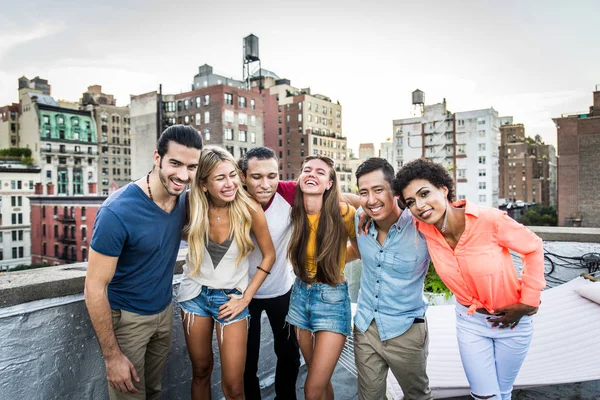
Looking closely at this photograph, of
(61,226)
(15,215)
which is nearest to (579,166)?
(61,226)

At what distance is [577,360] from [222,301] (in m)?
2.75

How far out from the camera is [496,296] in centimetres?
238

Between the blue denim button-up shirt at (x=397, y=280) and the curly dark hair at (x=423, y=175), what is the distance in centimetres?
29

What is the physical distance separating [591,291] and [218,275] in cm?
326

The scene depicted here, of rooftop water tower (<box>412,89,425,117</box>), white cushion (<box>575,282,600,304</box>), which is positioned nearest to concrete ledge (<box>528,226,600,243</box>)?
white cushion (<box>575,282,600,304</box>)

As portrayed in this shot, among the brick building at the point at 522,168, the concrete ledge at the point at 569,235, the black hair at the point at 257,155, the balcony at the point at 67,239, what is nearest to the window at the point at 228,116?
the balcony at the point at 67,239

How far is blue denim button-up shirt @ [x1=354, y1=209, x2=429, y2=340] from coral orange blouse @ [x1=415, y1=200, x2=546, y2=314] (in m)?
0.23

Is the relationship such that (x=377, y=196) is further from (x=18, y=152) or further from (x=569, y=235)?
(x=18, y=152)

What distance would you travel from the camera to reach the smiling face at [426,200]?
2.41m

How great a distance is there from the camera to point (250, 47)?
67438 mm

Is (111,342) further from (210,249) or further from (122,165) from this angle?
(122,165)

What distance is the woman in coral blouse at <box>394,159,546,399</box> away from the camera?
236 centimetres

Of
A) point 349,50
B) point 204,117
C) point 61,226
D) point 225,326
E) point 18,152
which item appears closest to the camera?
point 225,326

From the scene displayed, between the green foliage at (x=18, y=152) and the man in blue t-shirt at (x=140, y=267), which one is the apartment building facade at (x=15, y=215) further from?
the man in blue t-shirt at (x=140, y=267)
